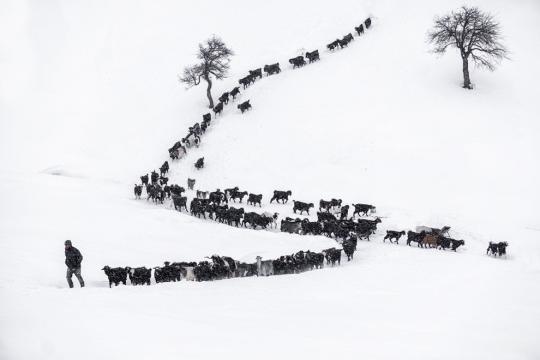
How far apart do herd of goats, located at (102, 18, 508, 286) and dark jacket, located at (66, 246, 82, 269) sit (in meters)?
1.33

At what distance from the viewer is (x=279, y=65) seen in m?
45.9

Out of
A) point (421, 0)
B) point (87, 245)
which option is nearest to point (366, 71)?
point (421, 0)

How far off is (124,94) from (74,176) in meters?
14.1

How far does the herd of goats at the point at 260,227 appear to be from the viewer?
A: 17375 mm

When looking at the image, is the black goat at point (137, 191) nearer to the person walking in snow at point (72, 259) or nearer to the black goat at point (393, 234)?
the black goat at point (393, 234)

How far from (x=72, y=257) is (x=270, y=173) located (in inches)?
754

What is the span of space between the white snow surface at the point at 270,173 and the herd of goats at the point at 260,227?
79 centimetres

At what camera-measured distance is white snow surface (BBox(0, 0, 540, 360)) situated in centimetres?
1077

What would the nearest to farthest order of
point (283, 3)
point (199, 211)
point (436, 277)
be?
point (436, 277) < point (199, 211) < point (283, 3)

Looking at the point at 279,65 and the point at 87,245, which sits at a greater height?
the point at 279,65

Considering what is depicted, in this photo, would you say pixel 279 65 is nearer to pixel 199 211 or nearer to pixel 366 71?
pixel 366 71

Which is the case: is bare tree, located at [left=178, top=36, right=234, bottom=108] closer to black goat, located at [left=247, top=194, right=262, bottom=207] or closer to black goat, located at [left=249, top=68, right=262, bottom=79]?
black goat, located at [left=249, top=68, right=262, bottom=79]

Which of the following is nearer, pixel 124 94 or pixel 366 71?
pixel 366 71

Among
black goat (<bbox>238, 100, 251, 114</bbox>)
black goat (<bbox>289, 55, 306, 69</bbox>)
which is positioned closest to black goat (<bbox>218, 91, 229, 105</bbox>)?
black goat (<bbox>238, 100, 251, 114</bbox>)
